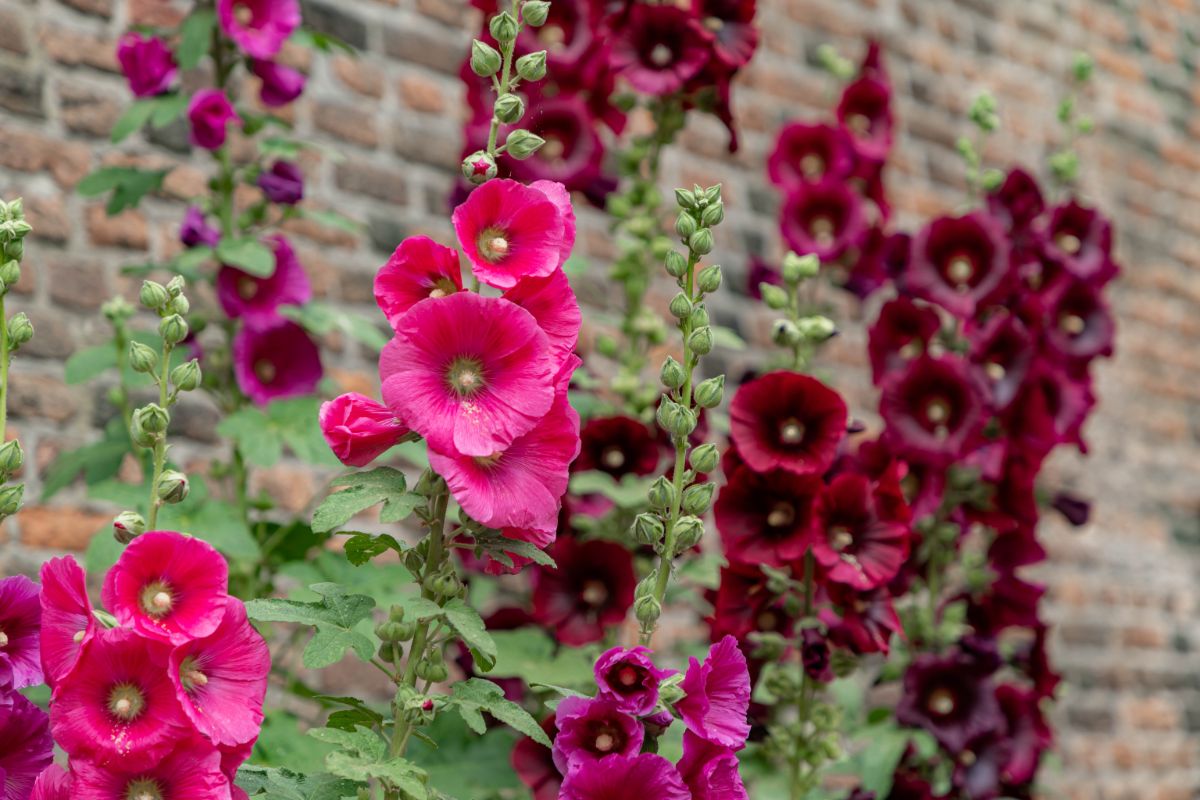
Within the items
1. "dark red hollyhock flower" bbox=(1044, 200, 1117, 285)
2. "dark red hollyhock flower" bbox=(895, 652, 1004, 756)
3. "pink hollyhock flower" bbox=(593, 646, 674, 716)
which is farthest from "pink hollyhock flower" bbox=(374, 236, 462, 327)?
"dark red hollyhock flower" bbox=(1044, 200, 1117, 285)

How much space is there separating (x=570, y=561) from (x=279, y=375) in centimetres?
35

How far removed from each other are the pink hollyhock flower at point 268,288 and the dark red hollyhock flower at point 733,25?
1.69 feet

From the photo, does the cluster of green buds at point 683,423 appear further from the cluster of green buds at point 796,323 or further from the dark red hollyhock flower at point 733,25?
the dark red hollyhock flower at point 733,25

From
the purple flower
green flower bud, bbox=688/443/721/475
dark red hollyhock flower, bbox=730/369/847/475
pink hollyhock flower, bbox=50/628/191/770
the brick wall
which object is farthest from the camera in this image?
the brick wall

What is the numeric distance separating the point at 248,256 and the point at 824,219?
76 cm

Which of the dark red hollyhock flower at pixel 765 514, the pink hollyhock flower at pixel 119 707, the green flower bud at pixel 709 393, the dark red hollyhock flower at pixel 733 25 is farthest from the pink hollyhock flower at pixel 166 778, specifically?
the dark red hollyhock flower at pixel 733 25

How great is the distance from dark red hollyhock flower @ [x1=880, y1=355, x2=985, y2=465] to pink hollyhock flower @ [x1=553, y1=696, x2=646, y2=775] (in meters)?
0.76

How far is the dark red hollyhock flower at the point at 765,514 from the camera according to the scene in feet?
3.66

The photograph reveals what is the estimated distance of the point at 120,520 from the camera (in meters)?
0.73

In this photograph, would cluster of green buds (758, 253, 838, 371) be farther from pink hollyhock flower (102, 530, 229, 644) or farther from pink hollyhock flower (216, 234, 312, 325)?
pink hollyhock flower (102, 530, 229, 644)

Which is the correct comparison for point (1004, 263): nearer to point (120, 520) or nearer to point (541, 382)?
point (541, 382)

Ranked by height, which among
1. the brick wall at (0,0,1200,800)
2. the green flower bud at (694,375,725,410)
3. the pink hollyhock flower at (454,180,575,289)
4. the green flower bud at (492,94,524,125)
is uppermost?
the green flower bud at (492,94,524,125)

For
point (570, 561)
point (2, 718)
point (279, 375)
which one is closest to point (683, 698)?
point (2, 718)

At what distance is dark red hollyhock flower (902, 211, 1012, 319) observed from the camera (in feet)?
5.18
